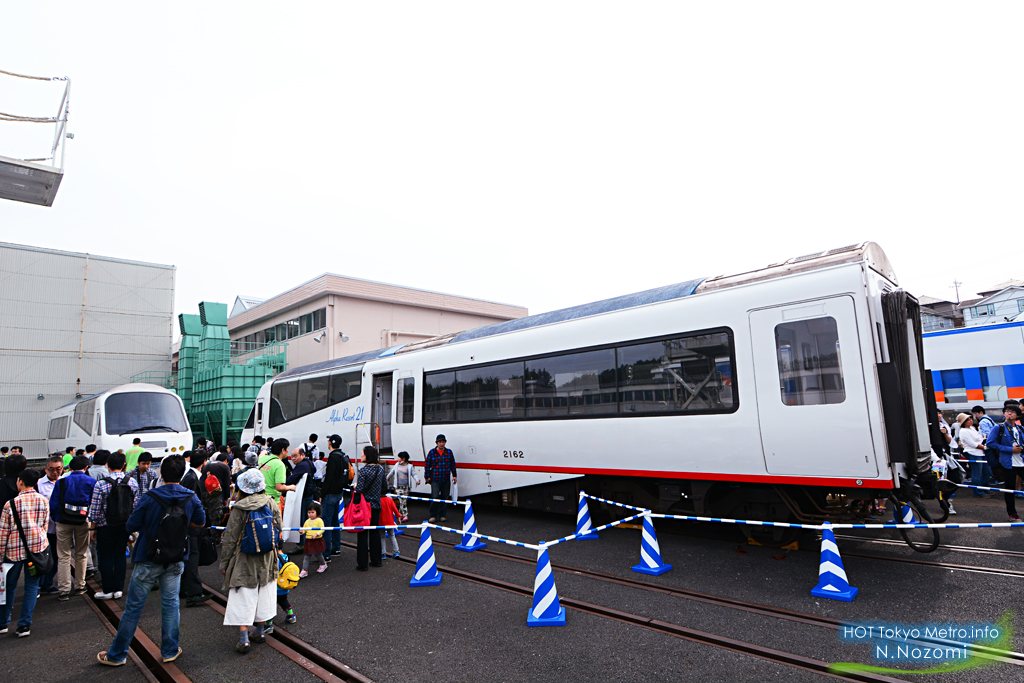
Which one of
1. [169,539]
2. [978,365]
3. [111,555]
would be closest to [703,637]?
[169,539]

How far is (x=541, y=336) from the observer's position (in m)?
9.73

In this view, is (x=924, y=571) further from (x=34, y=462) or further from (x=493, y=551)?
(x=34, y=462)

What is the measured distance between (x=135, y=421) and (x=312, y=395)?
20.0 ft

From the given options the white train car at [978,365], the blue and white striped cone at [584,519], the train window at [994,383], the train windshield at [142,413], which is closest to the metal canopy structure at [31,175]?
the blue and white striped cone at [584,519]

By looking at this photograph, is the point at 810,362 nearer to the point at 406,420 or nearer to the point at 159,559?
the point at 159,559

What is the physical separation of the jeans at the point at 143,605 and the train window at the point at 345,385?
8717 millimetres

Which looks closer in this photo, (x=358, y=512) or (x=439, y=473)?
(x=358, y=512)

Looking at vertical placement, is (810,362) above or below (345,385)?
below

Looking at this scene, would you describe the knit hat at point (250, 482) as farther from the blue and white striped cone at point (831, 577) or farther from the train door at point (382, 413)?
the train door at point (382, 413)

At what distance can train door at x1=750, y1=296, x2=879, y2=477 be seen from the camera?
615 cm

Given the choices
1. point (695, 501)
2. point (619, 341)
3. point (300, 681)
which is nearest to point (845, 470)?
point (695, 501)

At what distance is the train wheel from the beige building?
23.2 metres

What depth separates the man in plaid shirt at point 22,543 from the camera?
5328 mm

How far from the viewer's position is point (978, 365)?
17.9 metres
